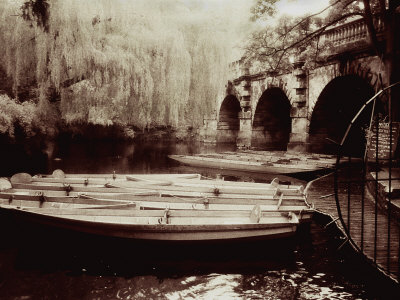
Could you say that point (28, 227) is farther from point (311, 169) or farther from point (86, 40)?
point (311, 169)

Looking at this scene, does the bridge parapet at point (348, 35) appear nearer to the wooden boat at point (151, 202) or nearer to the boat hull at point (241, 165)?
the boat hull at point (241, 165)

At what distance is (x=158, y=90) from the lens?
42.5ft

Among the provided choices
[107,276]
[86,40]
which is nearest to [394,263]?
[107,276]

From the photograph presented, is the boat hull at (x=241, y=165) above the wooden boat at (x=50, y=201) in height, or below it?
above

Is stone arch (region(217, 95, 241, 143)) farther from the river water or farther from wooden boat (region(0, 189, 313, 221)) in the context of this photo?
the river water

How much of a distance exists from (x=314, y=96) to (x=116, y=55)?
24.4ft

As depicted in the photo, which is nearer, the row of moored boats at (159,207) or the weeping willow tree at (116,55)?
the row of moored boats at (159,207)

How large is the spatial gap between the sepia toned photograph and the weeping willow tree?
0.17 ft

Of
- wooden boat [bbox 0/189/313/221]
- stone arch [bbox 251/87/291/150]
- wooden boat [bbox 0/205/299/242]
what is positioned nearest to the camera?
wooden boat [bbox 0/205/299/242]

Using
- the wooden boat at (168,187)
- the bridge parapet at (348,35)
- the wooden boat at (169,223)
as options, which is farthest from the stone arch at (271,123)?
the wooden boat at (169,223)

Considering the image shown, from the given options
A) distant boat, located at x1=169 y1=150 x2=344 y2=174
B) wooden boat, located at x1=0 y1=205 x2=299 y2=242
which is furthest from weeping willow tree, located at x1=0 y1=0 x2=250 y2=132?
wooden boat, located at x1=0 y1=205 x2=299 y2=242

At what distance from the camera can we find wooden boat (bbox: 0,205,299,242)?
514 centimetres

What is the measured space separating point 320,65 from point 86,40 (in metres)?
8.15

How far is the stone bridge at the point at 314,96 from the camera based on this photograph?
1126 centimetres
